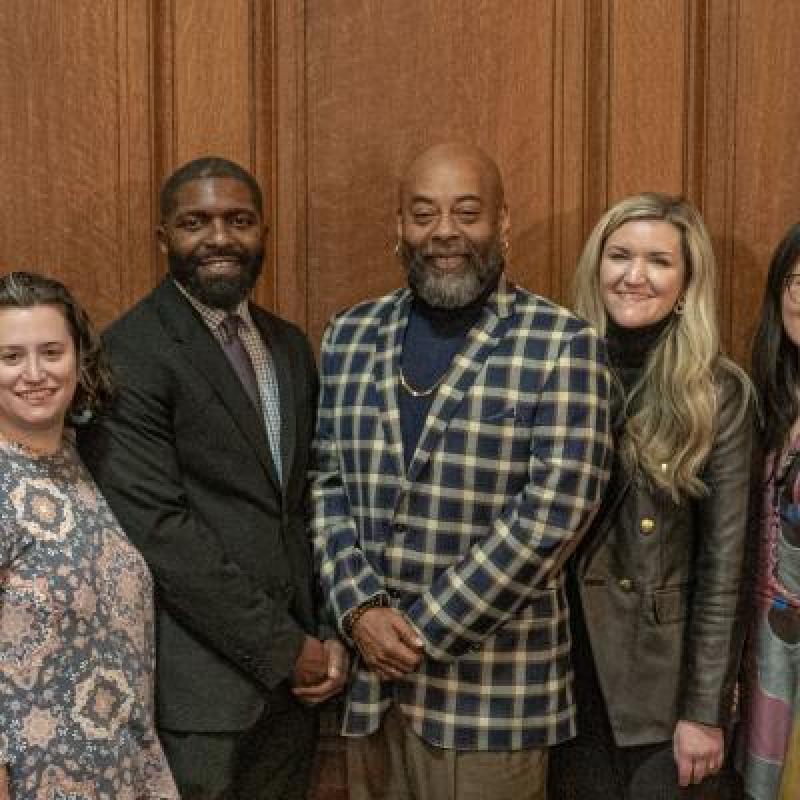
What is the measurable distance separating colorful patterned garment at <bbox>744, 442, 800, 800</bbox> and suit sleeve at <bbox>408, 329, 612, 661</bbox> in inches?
14.8

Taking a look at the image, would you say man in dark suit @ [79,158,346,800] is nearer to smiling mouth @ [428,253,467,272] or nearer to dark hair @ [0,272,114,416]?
dark hair @ [0,272,114,416]

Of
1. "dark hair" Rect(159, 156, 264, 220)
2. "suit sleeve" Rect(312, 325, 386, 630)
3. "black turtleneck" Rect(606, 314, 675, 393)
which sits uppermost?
"dark hair" Rect(159, 156, 264, 220)

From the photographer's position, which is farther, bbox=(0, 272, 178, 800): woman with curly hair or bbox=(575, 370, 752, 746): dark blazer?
bbox=(575, 370, 752, 746): dark blazer

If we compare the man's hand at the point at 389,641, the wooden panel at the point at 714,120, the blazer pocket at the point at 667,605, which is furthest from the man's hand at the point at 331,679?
the wooden panel at the point at 714,120

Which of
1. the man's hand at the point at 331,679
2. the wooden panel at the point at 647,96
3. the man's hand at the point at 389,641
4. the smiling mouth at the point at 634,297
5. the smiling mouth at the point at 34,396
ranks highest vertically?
the wooden panel at the point at 647,96

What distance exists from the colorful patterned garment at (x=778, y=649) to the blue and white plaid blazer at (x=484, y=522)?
1.20ft

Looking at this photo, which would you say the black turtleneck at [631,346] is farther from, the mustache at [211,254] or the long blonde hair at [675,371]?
the mustache at [211,254]

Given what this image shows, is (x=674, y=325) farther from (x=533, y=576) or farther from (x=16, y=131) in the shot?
(x=16, y=131)

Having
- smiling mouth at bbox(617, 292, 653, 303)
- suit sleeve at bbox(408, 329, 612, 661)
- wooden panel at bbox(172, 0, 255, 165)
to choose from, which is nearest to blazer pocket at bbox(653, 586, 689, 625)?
suit sleeve at bbox(408, 329, 612, 661)

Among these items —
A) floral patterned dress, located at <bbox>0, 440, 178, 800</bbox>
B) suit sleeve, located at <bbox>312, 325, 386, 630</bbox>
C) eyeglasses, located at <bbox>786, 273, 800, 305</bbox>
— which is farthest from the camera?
eyeglasses, located at <bbox>786, 273, 800, 305</bbox>

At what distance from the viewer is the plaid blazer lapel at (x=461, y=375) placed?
2133mm

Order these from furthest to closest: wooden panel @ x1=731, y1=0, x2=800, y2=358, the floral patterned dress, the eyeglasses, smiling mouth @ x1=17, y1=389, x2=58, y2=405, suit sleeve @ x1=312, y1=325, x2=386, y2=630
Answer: wooden panel @ x1=731, y1=0, x2=800, y2=358, the eyeglasses, suit sleeve @ x1=312, y1=325, x2=386, y2=630, smiling mouth @ x1=17, y1=389, x2=58, y2=405, the floral patterned dress

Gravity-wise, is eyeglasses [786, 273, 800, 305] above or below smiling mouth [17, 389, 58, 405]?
above

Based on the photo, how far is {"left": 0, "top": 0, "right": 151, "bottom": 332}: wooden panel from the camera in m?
2.64
